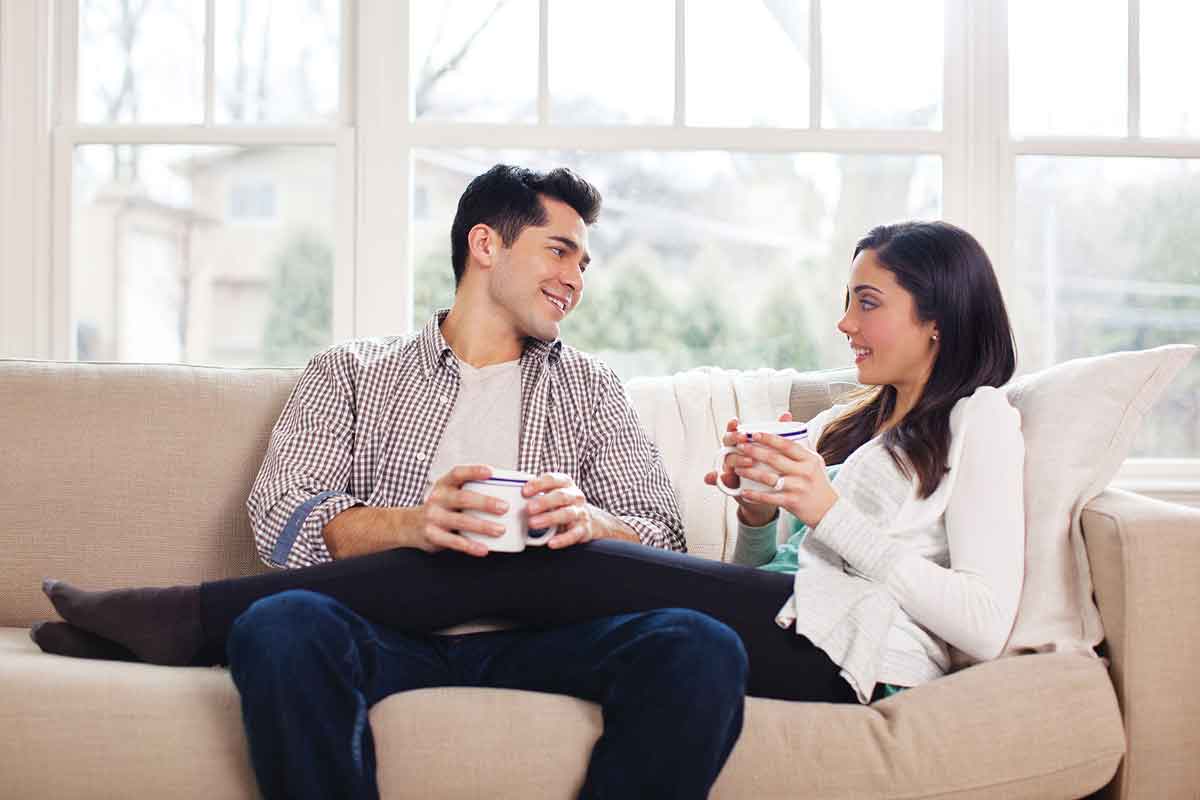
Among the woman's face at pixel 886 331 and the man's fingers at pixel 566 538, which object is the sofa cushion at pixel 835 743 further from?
the woman's face at pixel 886 331

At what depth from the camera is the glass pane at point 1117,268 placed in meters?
3.02

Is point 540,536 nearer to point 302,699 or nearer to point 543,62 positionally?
point 302,699

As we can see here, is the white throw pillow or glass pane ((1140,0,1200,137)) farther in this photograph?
glass pane ((1140,0,1200,137))

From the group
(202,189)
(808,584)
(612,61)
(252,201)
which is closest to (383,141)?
(252,201)

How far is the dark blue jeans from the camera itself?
138cm

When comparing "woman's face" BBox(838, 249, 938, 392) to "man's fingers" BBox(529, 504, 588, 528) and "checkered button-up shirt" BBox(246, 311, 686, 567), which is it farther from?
"man's fingers" BBox(529, 504, 588, 528)

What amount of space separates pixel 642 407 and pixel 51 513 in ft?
3.54

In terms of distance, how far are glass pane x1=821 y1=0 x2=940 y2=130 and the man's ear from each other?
1150 mm

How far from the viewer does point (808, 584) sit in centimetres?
164

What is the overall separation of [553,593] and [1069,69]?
2.14 meters

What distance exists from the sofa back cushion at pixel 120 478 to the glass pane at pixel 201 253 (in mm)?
747

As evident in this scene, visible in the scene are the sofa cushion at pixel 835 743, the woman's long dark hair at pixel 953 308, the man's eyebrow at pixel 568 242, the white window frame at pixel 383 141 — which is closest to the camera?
the sofa cushion at pixel 835 743

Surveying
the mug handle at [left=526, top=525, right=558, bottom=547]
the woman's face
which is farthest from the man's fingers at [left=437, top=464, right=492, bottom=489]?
the woman's face

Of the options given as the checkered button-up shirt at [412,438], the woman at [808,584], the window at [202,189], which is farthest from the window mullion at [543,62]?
the woman at [808,584]
